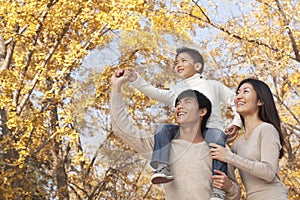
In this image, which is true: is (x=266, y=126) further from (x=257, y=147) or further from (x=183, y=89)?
(x=183, y=89)

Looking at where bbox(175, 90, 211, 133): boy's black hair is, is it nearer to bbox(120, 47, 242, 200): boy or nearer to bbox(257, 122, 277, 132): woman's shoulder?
bbox(120, 47, 242, 200): boy

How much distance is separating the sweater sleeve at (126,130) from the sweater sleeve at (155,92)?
0.15 m

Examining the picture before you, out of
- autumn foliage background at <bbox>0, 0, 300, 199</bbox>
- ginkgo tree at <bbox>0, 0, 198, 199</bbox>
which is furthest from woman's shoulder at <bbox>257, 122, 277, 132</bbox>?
ginkgo tree at <bbox>0, 0, 198, 199</bbox>

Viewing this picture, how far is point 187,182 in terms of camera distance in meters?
2.69

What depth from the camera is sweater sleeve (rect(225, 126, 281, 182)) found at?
8.97 ft

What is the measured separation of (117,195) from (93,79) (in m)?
5.72

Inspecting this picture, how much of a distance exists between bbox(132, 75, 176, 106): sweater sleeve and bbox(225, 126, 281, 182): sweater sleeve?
431 millimetres

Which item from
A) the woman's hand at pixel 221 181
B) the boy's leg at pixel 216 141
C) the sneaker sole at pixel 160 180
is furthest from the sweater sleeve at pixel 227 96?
the sneaker sole at pixel 160 180

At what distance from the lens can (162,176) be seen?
2.62 meters

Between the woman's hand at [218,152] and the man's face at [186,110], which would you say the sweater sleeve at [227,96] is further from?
the woman's hand at [218,152]

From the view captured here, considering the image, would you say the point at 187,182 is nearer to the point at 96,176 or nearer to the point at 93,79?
the point at 93,79

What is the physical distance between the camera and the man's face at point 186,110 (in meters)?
2.75

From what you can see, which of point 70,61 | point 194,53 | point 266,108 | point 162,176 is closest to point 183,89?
point 194,53

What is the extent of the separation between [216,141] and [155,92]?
43 centimetres
